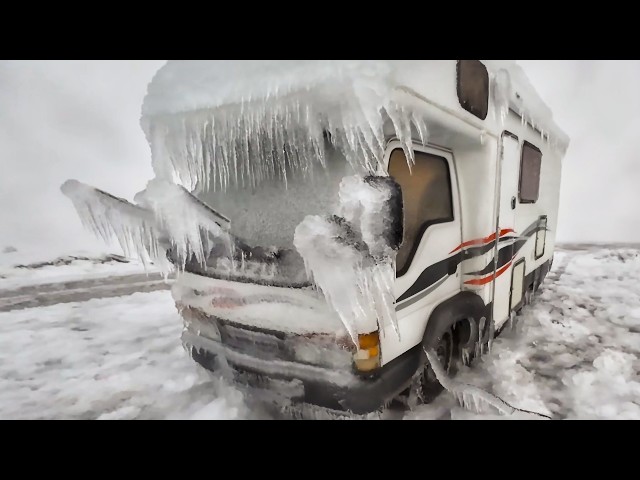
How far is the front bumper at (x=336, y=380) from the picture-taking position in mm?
1688

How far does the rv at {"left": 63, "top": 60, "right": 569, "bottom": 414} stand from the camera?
4.95 feet

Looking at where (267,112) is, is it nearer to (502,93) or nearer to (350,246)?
(350,246)

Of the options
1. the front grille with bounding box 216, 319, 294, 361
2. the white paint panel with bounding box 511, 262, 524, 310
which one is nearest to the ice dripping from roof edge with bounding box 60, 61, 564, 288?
the front grille with bounding box 216, 319, 294, 361

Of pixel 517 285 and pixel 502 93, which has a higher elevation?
pixel 502 93

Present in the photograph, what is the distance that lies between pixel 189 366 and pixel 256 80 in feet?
7.60

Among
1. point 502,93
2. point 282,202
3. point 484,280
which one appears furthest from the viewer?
point 484,280

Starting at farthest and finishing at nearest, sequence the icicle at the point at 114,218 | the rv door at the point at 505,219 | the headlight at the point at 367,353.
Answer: the rv door at the point at 505,219 < the icicle at the point at 114,218 < the headlight at the point at 367,353

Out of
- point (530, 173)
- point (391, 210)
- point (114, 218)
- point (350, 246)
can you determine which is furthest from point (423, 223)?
point (530, 173)

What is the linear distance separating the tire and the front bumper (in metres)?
0.24

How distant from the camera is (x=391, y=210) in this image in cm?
144

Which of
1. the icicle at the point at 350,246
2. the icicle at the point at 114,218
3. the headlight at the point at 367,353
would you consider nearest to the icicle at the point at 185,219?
the icicle at the point at 114,218

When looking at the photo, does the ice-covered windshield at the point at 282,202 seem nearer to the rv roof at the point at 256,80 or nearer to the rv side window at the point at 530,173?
the rv roof at the point at 256,80

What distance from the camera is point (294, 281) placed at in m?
1.71

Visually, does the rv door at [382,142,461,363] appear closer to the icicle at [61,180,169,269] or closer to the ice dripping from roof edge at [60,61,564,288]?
the ice dripping from roof edge at [60,61,564,288]
